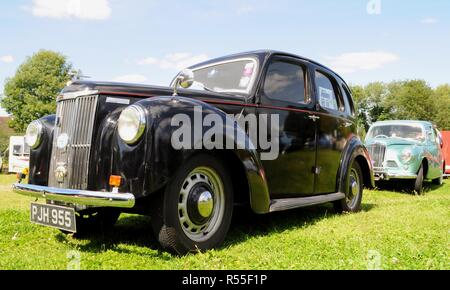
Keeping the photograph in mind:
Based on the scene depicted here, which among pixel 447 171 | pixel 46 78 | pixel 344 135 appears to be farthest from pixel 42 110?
pixel 344 135

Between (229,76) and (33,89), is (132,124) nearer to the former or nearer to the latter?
(229,76)

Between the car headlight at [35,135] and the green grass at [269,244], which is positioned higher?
the car headlight at [35,135]

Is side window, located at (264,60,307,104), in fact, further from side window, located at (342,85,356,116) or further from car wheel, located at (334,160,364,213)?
car wheel, located at (334,160,364,213)

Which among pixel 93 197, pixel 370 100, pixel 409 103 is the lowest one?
pixel 93 197

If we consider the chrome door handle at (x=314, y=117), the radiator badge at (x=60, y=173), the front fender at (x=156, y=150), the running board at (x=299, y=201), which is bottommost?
the running board at (x=299, y=201)

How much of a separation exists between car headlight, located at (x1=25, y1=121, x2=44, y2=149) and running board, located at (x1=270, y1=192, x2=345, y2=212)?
2.41 meters

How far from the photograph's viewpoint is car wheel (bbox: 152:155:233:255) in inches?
124

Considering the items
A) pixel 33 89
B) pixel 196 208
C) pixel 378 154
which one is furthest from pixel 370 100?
pixel 196 208

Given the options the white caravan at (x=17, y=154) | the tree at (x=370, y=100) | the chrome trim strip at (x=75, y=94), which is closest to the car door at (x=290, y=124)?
the chrome trim strip at (x=75, y=94)

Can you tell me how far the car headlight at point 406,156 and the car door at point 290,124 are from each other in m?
6.14

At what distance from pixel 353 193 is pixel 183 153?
366 cm

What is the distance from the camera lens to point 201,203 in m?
3.36

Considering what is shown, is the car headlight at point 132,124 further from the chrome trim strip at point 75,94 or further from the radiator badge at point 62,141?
the radiator badge at point 62,141

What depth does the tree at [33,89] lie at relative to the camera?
1410 inches
